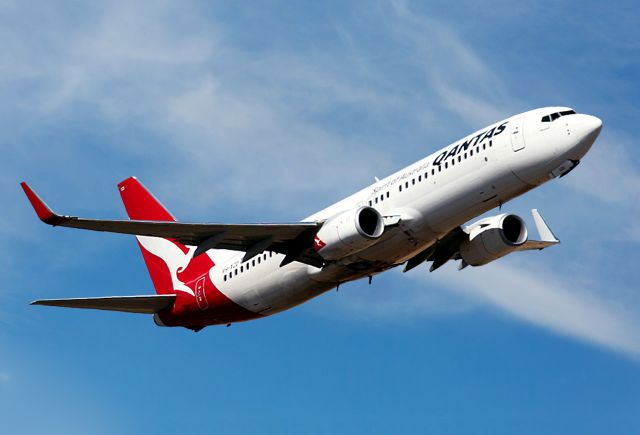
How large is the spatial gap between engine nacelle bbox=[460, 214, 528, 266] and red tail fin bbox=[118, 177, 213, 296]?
12583 millimetres

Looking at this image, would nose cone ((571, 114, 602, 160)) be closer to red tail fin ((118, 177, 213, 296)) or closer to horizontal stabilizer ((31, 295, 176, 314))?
red tail fin ((118, 177, 213, 296))

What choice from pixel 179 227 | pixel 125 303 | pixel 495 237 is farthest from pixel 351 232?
pixel 125 303

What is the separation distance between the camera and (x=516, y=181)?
45594 mm

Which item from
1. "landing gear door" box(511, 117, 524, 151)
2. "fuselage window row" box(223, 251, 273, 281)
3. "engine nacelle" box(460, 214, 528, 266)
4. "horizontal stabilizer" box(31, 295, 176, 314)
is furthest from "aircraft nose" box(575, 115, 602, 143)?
"horizontal stabilizer" box(31, 295, 176, 314)

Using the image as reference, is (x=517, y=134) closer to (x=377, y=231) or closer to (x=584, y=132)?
(x=584, y=132)

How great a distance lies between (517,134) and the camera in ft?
150

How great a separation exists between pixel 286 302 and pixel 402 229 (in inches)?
303

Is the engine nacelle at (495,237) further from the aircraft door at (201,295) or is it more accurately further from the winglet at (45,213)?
the winglet at (45,213)

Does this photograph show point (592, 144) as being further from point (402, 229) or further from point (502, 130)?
point (402, 229)

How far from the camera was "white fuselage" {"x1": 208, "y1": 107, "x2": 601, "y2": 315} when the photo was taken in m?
45.2

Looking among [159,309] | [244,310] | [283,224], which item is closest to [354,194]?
[283,224]

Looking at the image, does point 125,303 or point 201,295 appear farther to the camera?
point 125,303

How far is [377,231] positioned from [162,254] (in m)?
17.2

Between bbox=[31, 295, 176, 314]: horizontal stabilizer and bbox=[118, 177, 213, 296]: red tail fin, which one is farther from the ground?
bbox=[118, 177, 213, 296]: red tail fin
